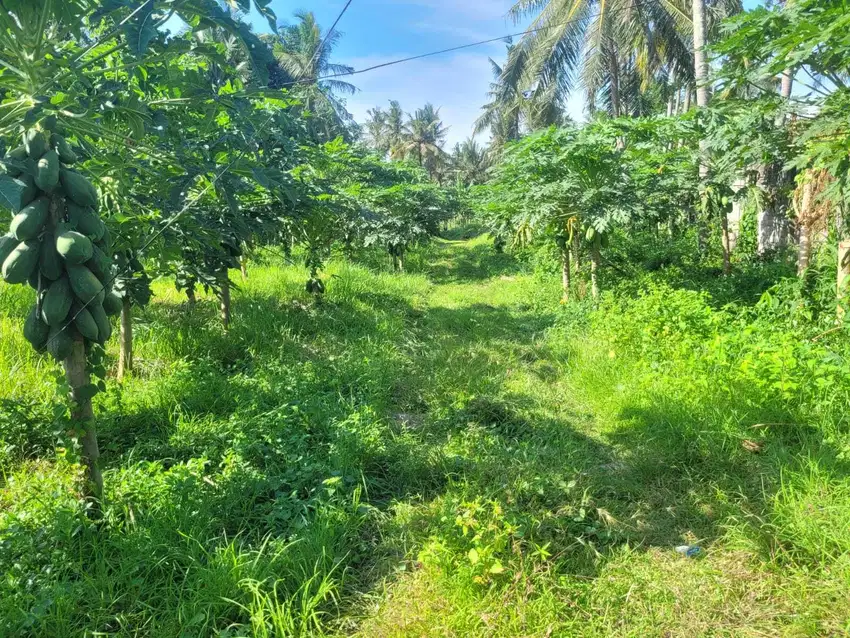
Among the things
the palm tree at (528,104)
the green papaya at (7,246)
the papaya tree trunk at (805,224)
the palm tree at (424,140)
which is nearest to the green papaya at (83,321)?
the green papaya at (7,246)

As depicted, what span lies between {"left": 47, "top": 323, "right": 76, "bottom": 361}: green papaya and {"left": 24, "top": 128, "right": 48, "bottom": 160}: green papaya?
2.14 ft

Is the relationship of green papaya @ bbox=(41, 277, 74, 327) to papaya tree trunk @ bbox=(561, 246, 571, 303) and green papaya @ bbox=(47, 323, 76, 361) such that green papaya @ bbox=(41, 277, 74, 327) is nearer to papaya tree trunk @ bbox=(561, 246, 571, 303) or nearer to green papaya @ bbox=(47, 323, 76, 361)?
green papaya @ bbox=(47, 323, 76, 361)

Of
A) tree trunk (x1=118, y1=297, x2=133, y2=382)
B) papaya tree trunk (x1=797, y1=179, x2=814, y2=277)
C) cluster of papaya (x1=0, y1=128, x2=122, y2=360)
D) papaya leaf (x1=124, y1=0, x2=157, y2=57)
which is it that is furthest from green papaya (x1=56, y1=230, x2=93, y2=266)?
papaya tree trunk (x1=797, y1=179, x2=814, y2=277)

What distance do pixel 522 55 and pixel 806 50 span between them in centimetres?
1204

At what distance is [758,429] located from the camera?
122 inches

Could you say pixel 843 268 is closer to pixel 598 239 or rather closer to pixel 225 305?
pixel 598 239

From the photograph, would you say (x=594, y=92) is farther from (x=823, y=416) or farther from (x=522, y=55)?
(x=823, y=416)

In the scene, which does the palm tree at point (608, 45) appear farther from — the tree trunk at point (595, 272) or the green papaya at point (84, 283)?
the green papaya at point (84, 283)

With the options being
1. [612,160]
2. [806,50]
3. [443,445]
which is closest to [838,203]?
[806,50]

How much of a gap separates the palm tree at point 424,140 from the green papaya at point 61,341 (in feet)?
124

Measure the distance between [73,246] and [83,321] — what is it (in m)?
0.34

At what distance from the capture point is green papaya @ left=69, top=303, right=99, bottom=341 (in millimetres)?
1938

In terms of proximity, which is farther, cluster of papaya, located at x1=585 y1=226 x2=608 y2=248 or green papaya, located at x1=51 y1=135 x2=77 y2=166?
cluster of papaya, located at x1=585 y1=226 x2=608 y2=248

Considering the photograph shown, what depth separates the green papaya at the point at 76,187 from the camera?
1.85 m
